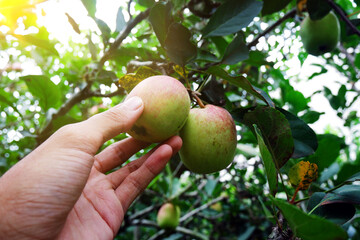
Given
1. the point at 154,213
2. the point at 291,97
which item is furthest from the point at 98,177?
the point at 154,213

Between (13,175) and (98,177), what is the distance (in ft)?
1.10

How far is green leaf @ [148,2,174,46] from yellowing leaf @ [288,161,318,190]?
0.66 meters

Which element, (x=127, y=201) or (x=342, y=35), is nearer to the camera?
(x=127, y=201)

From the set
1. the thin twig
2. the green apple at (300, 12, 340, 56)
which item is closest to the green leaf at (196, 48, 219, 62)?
the green apple at (300, 12, 340, 56)

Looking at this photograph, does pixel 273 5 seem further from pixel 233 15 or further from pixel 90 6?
pixel 90 6

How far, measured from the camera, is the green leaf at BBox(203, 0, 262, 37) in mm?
1005

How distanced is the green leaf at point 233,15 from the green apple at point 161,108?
1.18 ft

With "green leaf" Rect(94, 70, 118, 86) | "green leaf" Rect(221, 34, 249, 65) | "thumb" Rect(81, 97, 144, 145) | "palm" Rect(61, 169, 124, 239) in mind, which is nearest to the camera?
"thumb" Rect(81, 97, 144, 145)

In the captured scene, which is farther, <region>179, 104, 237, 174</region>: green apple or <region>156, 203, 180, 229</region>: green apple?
<region>156, 203, 180, 229</region>: green apple

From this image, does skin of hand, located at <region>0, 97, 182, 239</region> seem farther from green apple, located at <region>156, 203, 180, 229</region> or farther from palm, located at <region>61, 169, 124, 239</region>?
green apple, located at <region>156, 203, 180, 229</region>

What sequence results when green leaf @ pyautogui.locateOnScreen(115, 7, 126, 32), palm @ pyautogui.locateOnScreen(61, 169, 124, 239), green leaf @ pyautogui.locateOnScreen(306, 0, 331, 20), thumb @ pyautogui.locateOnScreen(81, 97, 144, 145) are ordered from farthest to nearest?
1. green leaf @ pyautogui.locateOnScreen(115, 7, 126, 32)
2. green leaf @ pyautogui.locateOnScreen(306, 0, 331, 20)
3. palm @ pyautogui.locateOnScreen(61, 169, 124, 239)
4. thumb @ pyautogui.locateOnScreen(81, 97, 144, 145)

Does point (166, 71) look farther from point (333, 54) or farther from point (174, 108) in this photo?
point (333, 54)

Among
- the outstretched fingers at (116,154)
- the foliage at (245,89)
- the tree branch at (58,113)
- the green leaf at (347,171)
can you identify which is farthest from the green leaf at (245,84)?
the tree branch at (58,113)

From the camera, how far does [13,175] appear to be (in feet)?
2.59
